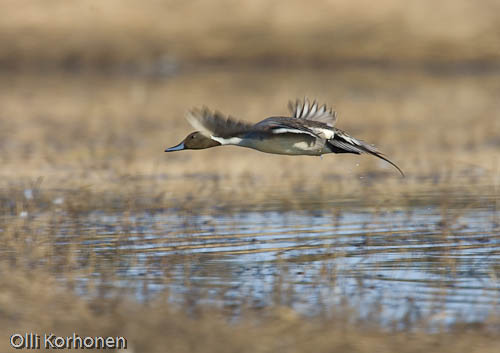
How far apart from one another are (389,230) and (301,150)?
124 centimetres

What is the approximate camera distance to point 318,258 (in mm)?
7637

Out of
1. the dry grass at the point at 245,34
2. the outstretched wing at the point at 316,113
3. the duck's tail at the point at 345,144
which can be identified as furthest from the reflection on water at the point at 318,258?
the dry grass at the point at 245,34

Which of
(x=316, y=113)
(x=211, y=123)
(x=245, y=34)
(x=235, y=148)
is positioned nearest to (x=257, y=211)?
(x=316, y=113)

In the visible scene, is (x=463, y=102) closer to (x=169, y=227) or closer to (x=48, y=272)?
(x=169, y=227)

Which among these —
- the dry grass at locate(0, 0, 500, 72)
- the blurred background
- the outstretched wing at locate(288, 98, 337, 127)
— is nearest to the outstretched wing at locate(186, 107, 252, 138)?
the blurred background

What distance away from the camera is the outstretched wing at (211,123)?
7117mm

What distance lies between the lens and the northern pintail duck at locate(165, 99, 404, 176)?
23.5ft

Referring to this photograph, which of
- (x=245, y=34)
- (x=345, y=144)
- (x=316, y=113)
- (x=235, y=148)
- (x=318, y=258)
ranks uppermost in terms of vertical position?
(x=245, y=34)

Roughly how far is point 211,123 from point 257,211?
2.83 m

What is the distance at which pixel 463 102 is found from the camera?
65.6 ft

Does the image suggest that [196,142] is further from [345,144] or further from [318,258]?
[318,258]

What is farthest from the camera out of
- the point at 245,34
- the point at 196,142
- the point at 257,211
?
the point at 245,34

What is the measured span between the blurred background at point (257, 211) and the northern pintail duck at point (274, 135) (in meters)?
0.77

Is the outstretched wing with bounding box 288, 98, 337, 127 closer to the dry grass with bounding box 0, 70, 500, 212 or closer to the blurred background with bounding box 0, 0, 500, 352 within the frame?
the blurred background with bounding box 0, 0, 500, 352
